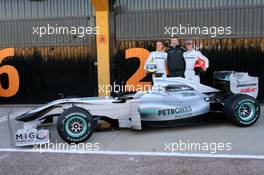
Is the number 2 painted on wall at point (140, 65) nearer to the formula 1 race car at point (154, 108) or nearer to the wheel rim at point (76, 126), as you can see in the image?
the formula 1 race car at point (154, 108)

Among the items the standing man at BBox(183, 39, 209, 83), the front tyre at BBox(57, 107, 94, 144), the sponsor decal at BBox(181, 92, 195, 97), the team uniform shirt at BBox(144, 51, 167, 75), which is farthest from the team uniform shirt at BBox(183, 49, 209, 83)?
the front tyre at BBox(57, 107, 94, 144)

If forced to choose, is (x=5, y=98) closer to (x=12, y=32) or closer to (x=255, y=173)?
(x=12, y=32)

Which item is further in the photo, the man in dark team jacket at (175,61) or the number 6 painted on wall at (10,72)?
the number 6 painted on wall at (10,72)

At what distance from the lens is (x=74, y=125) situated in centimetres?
635

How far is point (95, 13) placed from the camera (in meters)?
10.1

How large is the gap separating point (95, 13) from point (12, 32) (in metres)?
2.59

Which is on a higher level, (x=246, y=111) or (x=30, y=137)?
(x=246, y=111)

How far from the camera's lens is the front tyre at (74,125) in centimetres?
630

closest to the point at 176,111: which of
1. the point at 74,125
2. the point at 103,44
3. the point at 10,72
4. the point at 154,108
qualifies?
the point at 154,108

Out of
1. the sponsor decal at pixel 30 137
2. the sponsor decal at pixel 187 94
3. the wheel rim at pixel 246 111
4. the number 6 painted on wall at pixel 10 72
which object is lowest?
the sponsor decal at pixel 30 137

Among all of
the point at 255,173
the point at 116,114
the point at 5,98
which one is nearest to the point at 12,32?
the point at 5,98

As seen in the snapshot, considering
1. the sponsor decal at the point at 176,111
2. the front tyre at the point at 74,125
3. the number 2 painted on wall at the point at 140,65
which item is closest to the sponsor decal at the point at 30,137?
the front tyre at the point at 74,125

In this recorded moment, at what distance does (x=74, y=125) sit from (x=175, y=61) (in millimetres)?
3208

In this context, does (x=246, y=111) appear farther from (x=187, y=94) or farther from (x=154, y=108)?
(x=154, y=108)
